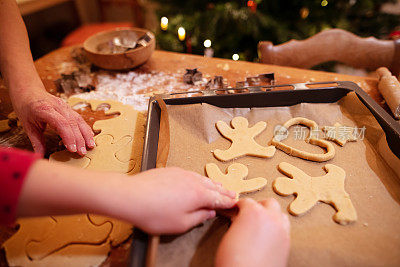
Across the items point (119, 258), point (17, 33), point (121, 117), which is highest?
point (17, 33)

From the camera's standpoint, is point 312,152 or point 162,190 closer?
point 162,190

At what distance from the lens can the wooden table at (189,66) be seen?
3.11 ft

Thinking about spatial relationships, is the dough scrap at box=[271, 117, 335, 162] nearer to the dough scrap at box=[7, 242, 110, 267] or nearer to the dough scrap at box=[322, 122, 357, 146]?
the dough scrap at box=[322, 122, 357, 146]

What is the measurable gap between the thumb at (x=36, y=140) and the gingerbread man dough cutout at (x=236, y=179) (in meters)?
0.52

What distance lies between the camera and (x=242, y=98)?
87 centimetres

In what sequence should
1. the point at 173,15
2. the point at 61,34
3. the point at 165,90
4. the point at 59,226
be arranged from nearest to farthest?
the point at 59,226 < the point at 165,90 < the point at 173,15 < the point at 61,34

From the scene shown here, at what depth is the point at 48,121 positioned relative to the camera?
2.42 feet

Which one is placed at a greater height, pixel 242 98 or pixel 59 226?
pixel 242 98

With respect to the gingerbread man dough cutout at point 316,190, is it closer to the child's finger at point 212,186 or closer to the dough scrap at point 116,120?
the child's finger at point 212,186

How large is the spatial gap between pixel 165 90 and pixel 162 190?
67 cm

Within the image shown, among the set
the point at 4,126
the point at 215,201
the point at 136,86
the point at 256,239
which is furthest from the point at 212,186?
the point at 4,126

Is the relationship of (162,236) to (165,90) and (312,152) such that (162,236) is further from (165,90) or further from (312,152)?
(165,90)

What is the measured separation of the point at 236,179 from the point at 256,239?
0.73ft

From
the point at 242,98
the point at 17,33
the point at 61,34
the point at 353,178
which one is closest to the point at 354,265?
the point at 353,178
